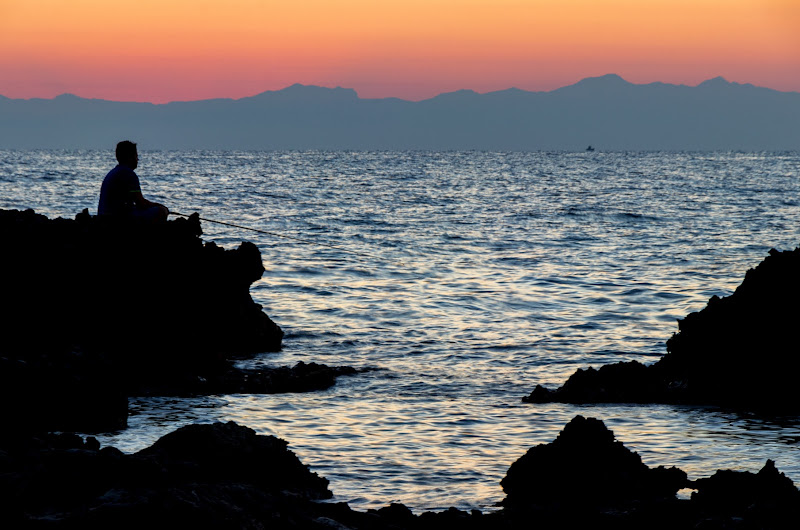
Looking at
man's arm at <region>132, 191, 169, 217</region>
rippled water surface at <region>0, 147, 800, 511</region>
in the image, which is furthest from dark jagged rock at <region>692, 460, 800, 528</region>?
man's arm at <region>132, 191, 169, 217</region>

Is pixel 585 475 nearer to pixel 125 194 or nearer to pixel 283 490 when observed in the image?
pixel 283 490

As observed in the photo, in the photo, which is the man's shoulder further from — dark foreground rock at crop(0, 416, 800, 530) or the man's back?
dark foreground rock at crop(0, 416, 800, 530)

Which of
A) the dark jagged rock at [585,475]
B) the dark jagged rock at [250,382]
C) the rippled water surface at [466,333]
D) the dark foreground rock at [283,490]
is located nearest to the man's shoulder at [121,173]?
the dark jagged rock at [250,382]

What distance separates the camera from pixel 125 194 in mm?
12797

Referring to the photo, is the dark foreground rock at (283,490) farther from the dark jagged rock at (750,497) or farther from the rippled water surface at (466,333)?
the rippled water surface at (466,333)

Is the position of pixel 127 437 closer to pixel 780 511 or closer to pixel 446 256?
pixel 780 511

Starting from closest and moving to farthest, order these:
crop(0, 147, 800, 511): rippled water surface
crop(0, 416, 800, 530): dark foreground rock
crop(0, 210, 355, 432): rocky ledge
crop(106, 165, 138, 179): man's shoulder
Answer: crop(0, 416, 800, 530): dark foreground rock < crop(0, 147, 800, 511): rippled water surface < crop(0, 210, 355, 432): rocky ledge < crop(106, 165, 138, 179): man's shoulder

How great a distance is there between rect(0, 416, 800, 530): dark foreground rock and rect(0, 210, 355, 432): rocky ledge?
442 centimetres

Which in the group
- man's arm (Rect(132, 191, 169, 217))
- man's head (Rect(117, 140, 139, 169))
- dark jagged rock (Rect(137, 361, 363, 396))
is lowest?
dark jagged rock (Rect(137, 361, 363, 396))

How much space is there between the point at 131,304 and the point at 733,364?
7.64 metres

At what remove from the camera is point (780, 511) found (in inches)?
222

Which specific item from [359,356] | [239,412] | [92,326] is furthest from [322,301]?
[239,412]

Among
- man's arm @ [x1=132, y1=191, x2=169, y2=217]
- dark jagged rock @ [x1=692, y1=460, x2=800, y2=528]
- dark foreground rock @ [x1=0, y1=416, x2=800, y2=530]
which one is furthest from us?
man's arm @ [x1=132, y1=191, x2=169, y2=217]

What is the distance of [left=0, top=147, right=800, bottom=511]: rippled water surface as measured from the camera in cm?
848
